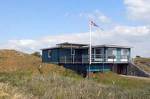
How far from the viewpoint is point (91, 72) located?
49938 millimetres

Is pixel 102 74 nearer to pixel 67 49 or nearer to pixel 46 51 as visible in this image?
pixel 67 49

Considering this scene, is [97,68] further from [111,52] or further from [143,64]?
[143,64]

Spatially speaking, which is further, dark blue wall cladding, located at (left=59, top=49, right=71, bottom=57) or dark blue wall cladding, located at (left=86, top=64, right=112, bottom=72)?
dark blue wall cladding, located at (left=59, top=49, right=71, bottom=57)

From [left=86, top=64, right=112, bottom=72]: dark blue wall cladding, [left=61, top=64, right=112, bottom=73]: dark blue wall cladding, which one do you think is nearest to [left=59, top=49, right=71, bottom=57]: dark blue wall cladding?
[left=61, top=64, right=112, bottom=73]: dark blue wall cladding

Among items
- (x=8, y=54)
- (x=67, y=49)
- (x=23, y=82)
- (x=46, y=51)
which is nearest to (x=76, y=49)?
(x=67, y=49)

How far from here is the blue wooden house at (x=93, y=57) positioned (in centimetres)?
5141

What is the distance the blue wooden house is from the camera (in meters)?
51.4

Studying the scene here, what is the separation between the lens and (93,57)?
171 feet

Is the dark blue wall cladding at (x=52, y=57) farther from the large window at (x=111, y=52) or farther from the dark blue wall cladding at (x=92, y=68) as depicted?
the large window at (x=111, y=52)

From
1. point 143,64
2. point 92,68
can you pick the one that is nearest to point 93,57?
point 92,68

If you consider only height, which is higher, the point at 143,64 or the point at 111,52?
the point at 111,52

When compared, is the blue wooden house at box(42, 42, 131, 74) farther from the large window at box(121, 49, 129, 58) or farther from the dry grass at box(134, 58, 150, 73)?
the dry grass at box(134, 58, 150, 73)

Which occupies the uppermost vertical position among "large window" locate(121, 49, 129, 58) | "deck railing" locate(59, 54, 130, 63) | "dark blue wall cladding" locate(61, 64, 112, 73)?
"large window" locate(121, 49, 129, 58)

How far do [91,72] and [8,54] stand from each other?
25682 mm
